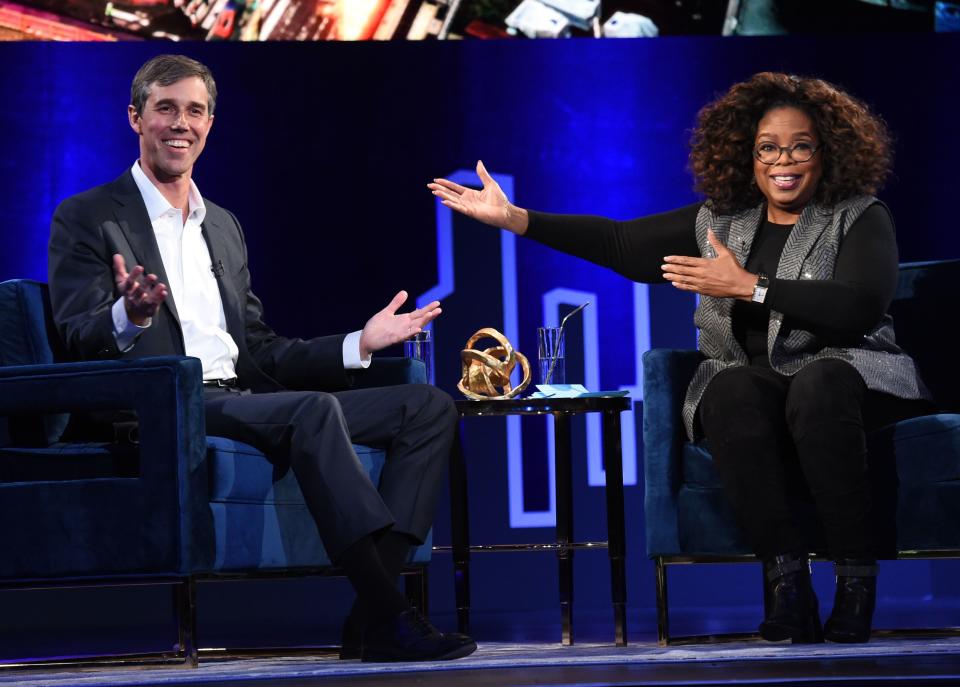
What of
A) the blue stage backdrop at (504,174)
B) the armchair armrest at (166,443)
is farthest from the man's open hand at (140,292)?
the blue stage backdrop at (504,174)

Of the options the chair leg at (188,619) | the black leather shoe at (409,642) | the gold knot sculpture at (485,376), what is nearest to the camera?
the black leather shoe at (409,642)

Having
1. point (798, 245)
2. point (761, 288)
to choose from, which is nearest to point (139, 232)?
point (761, 288)

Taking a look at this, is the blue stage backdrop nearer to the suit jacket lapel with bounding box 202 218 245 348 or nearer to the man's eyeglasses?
the suit jacket lapel with bounding box 202 218 245 348

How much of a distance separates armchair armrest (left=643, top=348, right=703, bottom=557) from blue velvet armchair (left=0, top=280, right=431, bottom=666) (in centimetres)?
77

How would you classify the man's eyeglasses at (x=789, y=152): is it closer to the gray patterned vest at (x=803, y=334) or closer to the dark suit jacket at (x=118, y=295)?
the gray patterned vest at (x=803, y=334)

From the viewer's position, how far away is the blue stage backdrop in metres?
4.59

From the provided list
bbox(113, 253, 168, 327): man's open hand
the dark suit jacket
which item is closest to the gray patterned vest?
the dark suit jacket

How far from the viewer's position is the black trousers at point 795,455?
272 cm

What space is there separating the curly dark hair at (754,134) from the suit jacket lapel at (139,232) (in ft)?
4.68

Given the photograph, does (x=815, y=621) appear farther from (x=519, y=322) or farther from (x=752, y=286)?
(x=519, y=322)

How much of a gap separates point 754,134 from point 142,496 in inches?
71.0

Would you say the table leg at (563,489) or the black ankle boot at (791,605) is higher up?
the table leg at (563,489)

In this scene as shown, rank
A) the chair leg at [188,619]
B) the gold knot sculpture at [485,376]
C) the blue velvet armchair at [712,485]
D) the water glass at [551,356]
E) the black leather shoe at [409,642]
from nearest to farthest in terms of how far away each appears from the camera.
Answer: the black leather shoe at [409,642] → the chair leg at [188,619] → the blue velvet armchair at [712,485] → the gold knot sculpture at [485,376] → the water glass at [551,356]

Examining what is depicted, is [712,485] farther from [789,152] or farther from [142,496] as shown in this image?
[142,496]
